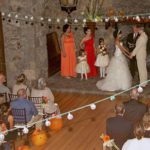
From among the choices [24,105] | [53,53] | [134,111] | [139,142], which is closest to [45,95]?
[24,105]

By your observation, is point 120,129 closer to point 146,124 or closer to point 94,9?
point 146,124

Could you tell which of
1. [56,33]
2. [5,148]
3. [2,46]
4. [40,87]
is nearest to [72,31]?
[56,33]

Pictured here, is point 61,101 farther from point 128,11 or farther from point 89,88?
point 128,11

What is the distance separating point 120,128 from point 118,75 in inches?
199

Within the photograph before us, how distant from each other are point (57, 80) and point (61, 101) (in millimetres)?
1607

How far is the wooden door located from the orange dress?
40 cm

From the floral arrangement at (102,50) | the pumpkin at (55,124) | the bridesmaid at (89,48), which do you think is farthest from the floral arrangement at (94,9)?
the pumpkin at (55,124)

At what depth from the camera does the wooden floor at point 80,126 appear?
8.82 meters

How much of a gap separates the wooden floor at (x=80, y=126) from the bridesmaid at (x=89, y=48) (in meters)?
1.61

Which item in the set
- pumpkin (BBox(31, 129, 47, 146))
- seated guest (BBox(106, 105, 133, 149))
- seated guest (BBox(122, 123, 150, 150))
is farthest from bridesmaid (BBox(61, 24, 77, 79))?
seated guest (BBox(122, 123, 150, 150))

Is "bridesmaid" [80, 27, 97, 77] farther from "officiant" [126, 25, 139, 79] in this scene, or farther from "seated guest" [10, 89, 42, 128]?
"seated guest" [10, 89, 42, 128]

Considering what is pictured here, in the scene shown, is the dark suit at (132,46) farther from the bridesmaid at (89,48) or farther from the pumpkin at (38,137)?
the pumpkin at (38,137)

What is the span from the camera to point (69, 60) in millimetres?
13055

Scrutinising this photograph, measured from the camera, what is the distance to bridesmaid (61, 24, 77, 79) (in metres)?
12.7
